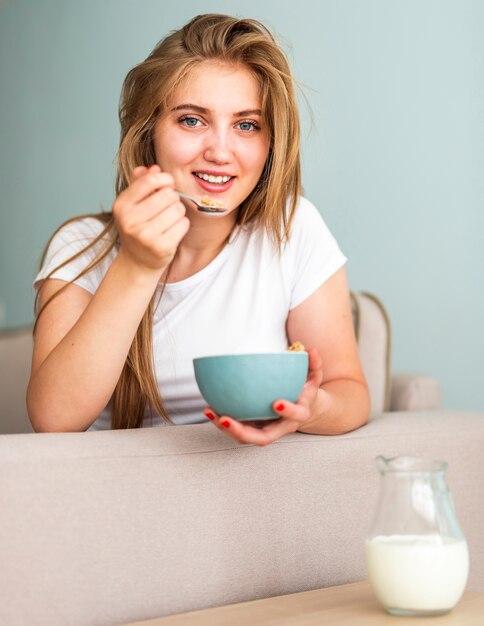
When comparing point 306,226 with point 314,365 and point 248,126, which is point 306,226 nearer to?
point 248,126

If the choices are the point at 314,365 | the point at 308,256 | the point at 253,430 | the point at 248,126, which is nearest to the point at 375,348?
the point at 308,256

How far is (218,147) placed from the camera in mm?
1339

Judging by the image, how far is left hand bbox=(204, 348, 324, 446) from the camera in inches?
39.2

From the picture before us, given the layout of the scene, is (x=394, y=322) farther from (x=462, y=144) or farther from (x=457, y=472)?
(x=457, y=472)

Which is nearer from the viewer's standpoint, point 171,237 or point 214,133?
point 171,237

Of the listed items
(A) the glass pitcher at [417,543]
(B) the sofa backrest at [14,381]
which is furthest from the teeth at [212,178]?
(B) the sofa backrest at [14,381]

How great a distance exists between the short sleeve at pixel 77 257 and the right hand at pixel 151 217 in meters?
0.38

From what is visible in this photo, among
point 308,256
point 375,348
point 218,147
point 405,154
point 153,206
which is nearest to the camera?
point 153,206

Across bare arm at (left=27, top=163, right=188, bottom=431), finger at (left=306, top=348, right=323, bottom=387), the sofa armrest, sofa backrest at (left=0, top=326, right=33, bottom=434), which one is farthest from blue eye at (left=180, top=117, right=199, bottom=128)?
sofa backrest at (left=0, top=326, right=33, bottom=434)

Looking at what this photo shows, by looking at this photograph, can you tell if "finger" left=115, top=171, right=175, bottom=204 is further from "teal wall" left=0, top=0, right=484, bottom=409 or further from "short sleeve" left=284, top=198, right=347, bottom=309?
"teal wall" left=0, top=0, right=484, bottom=409

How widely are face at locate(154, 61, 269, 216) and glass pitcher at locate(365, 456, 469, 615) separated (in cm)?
60

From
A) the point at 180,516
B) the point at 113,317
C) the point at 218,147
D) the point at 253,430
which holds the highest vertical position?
the point at 218,147

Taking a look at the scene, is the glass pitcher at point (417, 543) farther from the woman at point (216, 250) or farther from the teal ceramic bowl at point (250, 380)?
the woman at point (216, 250)

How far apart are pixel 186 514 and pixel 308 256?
1.84 feet
